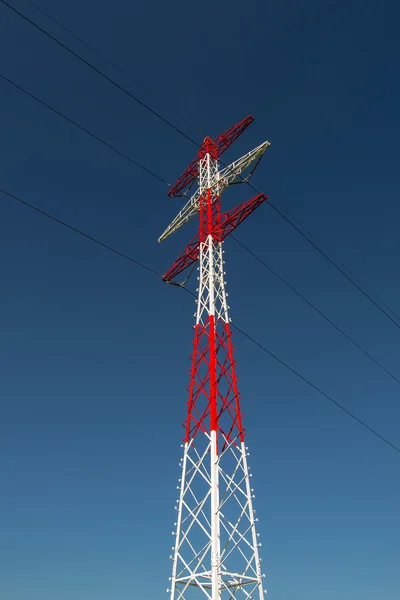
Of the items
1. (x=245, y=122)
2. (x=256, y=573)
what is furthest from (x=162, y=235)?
(x=256, y=573)

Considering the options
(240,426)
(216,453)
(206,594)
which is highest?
(240,426)

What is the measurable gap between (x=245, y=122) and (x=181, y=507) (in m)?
25.0

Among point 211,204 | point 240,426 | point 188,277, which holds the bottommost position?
point 240,426

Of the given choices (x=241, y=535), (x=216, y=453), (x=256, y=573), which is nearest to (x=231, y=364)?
(x=216, y=453)

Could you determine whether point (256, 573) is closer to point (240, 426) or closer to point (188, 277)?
point (240, 426)

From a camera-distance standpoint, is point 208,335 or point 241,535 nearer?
point 241,535

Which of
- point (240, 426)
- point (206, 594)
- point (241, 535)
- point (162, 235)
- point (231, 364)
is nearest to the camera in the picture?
point (206, 594)

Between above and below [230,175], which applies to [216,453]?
below

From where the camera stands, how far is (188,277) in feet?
101

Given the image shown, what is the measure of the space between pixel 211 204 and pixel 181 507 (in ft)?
61.6

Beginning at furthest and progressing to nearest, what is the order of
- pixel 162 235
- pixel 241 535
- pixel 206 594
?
pixel 162 235 < pixel 241 535 < pixel 206 594

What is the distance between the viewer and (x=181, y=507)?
2164cm

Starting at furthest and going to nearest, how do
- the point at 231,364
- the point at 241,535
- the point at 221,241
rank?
the point at 221,241 → the point at 231,364 → the point at 241,535

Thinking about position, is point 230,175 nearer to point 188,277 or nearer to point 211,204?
point 211,204
